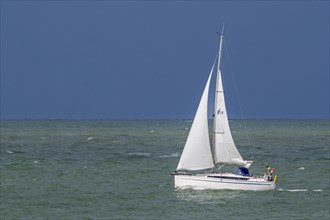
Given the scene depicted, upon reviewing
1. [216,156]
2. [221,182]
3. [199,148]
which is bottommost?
[221,182]

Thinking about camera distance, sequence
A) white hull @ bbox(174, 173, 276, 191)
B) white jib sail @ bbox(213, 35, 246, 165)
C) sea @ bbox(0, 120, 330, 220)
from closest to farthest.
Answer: sea @ bbox(0, 120, 330, 220) < white hull @ bbox(174, 173, 276, 191) < white jib sail @ bbox(213, 35, 246, 165)

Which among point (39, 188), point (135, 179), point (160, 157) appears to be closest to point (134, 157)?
point (160, 157)

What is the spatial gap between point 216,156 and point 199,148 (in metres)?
1.20

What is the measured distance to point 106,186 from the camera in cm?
5188

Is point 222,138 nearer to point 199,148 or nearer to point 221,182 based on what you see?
point 199,148

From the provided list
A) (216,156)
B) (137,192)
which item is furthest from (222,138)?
(137,192)

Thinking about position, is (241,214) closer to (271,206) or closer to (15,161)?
(271,206)

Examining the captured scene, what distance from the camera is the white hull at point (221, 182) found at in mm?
46594

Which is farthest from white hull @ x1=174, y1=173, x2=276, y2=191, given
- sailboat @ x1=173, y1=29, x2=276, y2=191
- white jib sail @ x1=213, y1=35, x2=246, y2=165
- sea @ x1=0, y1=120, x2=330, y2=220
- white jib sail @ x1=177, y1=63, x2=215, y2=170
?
white jib sail @ x1=213, y1=35, x2=246, y2=165

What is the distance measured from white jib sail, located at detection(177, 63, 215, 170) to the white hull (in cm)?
77

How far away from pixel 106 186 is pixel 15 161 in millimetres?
21377

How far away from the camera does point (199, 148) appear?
4762 cm

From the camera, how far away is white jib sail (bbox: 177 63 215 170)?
4747 cm

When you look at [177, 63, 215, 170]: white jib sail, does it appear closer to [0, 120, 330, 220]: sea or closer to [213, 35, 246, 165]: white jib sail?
[213, 35, 246, 165]: white jib sail
